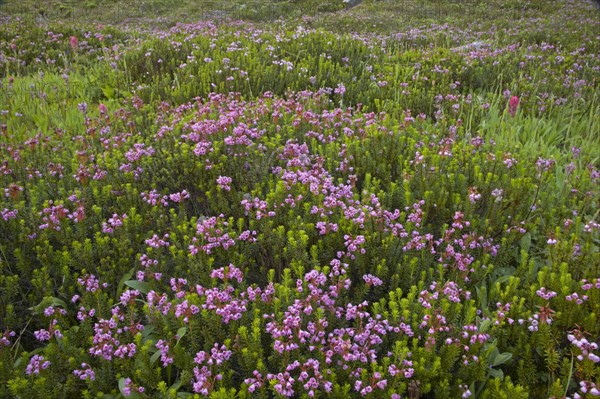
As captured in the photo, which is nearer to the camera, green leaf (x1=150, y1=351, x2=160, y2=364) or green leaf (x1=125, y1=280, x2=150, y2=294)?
green leaf (x1=150, y1=351, x2=160, y2=364)

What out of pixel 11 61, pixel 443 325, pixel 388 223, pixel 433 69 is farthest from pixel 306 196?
pixel 11 61

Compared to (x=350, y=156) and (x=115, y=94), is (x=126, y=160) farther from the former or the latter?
(x=115, y=94)

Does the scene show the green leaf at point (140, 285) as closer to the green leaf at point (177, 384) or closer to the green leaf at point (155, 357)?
the green leaf at point (155, 357)

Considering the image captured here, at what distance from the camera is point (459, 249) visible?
11.6 feet

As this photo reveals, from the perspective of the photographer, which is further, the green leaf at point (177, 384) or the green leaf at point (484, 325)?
the green leaf at point (484, 325)

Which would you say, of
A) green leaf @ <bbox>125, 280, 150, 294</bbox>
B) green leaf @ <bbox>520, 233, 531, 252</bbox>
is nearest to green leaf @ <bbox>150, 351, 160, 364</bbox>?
green leaf @ <bbox>125, 280, 150, 294</bbox>

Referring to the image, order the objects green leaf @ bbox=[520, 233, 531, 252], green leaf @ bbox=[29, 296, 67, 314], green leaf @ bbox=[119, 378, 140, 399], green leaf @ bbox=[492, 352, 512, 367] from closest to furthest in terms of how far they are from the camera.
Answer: green leaf @ bbox=[119, 378, 140, 399] → green leaf @ bbox=[492, 352, 512, 367] → green leaf @ bbox=[29, 296, 67, 314] → green leaf @ bbox=[520, 233, 531, 252]

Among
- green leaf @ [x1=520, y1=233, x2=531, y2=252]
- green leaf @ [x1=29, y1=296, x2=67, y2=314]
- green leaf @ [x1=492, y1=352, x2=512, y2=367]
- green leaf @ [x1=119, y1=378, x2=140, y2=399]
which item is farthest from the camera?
green leaf @ [x1=520, y1=233, x2=531, y2=252]

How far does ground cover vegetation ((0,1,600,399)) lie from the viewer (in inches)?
102

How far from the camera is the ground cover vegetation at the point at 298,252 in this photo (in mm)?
2578

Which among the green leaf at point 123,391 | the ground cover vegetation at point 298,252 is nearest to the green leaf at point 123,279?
the ground cover vegetation at point 298,252

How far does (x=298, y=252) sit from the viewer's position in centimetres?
325

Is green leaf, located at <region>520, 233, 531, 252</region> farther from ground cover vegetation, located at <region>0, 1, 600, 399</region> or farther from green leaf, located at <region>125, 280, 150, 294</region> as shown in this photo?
green leaf, located at <region>125, 280, 150, 294</region>

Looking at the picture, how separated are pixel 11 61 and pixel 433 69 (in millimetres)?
8463
